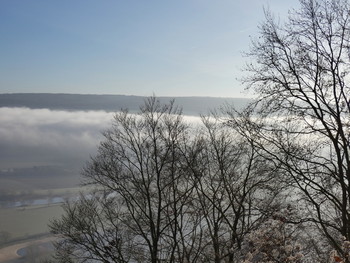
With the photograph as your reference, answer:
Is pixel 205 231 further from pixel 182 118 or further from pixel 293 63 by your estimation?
pixel 293 63

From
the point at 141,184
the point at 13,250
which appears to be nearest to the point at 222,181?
the point at 141,184

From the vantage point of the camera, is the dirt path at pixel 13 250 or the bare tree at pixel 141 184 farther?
the dirt path at pixel 13 250

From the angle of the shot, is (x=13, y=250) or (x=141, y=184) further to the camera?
(x=13, y=250)

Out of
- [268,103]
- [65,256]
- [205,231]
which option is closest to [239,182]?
[205,231]

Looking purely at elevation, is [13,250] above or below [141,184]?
below

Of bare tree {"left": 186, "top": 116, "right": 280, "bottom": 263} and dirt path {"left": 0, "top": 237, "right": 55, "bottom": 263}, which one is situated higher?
bare tree {"left": 186, "top": 116, "right": 280, "bottom": 263}

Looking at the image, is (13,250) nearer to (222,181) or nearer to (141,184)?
(141,184)

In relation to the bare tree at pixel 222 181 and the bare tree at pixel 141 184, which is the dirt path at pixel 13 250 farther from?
the bare tree at pixel 222 181

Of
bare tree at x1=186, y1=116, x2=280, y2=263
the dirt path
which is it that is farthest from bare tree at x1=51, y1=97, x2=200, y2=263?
the dirt path

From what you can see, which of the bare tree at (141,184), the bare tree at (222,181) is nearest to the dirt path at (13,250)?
the bare tree at (141,184)

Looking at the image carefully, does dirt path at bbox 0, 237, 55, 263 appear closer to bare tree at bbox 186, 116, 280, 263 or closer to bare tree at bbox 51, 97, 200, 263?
bare tree at bbox 51, 97, 200, 263

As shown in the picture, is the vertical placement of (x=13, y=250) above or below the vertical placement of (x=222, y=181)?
below
